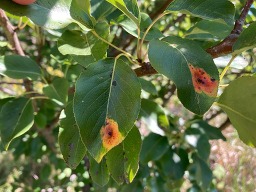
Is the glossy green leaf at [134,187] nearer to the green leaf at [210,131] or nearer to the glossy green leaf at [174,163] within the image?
the glossy green leaf at [174,163]

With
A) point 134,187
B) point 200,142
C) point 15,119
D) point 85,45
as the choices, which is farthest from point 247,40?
point 134,187

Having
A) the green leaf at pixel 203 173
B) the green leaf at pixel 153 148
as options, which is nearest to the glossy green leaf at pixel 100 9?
the green leaf at pixel 153 148

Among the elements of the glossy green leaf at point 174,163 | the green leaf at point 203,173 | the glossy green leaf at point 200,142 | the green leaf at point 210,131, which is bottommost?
the green leaf at point 203,173

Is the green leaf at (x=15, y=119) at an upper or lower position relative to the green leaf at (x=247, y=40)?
lower

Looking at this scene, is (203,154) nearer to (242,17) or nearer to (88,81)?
(242,17)

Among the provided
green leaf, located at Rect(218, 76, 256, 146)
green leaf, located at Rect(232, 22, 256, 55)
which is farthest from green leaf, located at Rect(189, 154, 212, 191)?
green leaf, located at Rect(232, 22, 256, 55)
